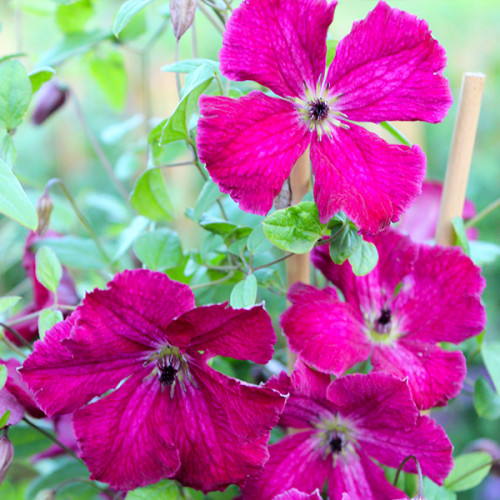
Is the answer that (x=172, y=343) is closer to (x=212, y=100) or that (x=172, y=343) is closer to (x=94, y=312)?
(x=94, y=312)

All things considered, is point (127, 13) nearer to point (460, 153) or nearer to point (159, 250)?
point (159, 250)

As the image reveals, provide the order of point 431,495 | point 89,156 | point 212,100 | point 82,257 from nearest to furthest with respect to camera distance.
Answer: point 212,100 → point 431,495 → point 82,257 → point 89,156

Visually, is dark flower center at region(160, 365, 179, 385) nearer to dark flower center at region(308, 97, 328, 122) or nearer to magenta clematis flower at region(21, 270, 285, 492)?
magenta clematis flower at region(21, 270, 285, 492)

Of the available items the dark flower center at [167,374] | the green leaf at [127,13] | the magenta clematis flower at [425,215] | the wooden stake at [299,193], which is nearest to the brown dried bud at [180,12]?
the green leaf at [127,13]

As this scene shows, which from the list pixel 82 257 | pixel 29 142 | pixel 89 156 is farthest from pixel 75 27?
pixel 29 142

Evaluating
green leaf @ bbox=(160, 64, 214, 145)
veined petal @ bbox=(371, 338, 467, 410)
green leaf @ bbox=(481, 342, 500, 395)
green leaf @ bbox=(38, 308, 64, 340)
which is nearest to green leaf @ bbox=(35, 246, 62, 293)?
green leaf @ bbox=(38, 308, 64, 340)

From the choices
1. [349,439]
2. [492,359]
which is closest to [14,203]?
[349,439]

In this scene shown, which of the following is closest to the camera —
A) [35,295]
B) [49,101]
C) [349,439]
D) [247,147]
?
[247,147]
